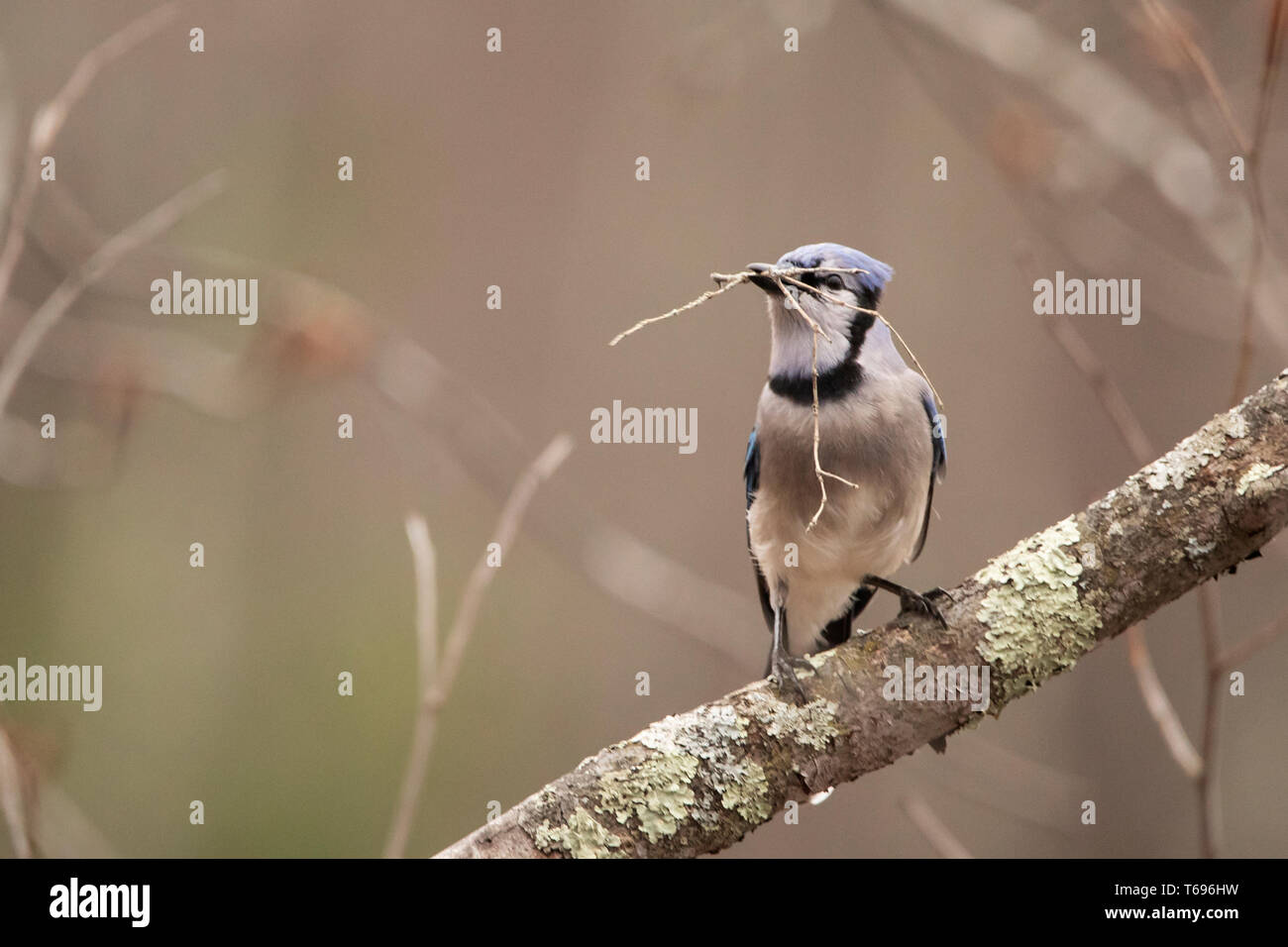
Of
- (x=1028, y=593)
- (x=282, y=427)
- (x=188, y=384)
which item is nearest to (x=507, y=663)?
(x=282, y=427)

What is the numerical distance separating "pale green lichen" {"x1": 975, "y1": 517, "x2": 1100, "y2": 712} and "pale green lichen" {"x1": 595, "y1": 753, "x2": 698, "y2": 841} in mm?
662

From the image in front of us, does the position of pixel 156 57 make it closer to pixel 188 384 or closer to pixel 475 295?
pixel 475 295

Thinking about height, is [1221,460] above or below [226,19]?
below

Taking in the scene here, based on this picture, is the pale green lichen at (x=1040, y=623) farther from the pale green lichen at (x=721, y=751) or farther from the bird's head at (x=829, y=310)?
the bird's head at (x=829, y=310)

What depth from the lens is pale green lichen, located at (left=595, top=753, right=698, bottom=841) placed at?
2098 mm

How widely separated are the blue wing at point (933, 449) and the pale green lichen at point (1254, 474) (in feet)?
4.37

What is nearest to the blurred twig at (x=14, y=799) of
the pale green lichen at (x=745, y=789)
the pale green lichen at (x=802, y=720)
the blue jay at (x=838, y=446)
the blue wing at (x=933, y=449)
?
the pale green lichen at (x=745, y=789)

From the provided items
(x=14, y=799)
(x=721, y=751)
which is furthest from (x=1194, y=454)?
(x=14, y=799)

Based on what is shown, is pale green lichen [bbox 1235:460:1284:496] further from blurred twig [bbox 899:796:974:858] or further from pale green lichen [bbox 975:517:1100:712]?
blurred twig [bbox 899:796:974:858]

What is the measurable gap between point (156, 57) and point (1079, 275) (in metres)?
4.56

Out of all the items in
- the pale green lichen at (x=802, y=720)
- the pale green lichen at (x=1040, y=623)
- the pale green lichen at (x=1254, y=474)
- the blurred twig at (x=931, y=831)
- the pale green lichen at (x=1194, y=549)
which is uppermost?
the pale green lichen at (x=1254, y=474)

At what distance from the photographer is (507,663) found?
18.7 feet

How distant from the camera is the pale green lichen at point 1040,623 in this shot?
231 centimetres

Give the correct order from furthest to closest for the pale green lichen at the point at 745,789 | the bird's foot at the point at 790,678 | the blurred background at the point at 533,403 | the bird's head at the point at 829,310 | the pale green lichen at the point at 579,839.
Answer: the blurred background at the point at 533,403
the bird's head at the point at 829,310
the bird's foot at the point at 790,678
the pale green lichen at the point at 745,789
the pale green lichen at the point at 579,839
